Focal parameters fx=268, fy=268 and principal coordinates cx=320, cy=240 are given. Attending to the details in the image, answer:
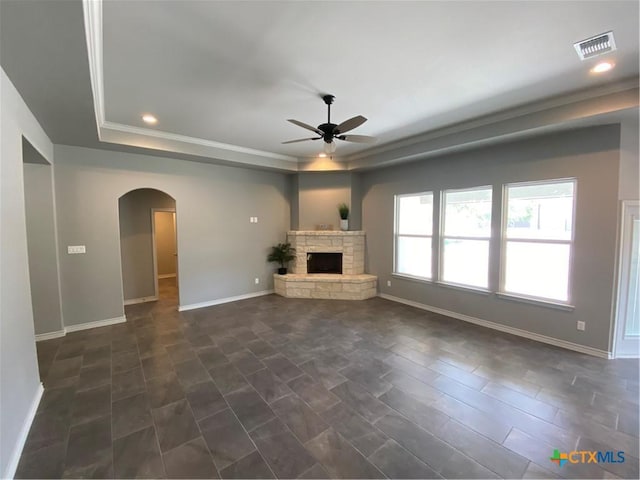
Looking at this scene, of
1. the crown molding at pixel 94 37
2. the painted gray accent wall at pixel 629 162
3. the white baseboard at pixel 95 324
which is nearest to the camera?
the crown molding at pixel 94 37

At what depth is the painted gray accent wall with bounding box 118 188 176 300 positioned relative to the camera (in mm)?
5422

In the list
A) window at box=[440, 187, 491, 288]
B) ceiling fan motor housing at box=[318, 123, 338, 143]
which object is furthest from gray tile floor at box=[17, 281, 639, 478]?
ceiling fan motor housing at box=[318, 123, 338, 143]

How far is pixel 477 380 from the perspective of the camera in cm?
276

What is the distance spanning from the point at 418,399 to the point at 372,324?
183cm

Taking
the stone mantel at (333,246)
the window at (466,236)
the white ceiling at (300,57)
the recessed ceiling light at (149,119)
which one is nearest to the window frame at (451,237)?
the window at (466,236)

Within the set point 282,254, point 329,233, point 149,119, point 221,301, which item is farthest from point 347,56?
point 221,301

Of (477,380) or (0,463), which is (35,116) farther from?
(477,380)

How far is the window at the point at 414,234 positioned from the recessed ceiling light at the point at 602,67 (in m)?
2.62

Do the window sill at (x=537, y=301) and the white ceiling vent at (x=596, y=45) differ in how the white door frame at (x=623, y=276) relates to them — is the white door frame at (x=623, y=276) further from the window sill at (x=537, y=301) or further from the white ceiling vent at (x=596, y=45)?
the white ceiling vent at (x=596, y=45)

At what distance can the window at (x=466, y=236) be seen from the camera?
4.32 metres

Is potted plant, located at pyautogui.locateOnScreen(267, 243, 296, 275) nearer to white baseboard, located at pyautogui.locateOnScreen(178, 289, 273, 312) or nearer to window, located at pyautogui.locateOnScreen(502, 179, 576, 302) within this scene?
white baseboard, located at pyautogui.locateOnScreen(178, 289, 273, 312)

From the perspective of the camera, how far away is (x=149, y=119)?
373 cm

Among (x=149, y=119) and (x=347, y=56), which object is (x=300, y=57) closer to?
(x=347, y=56)

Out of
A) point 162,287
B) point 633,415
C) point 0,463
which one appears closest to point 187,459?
point 0,463
